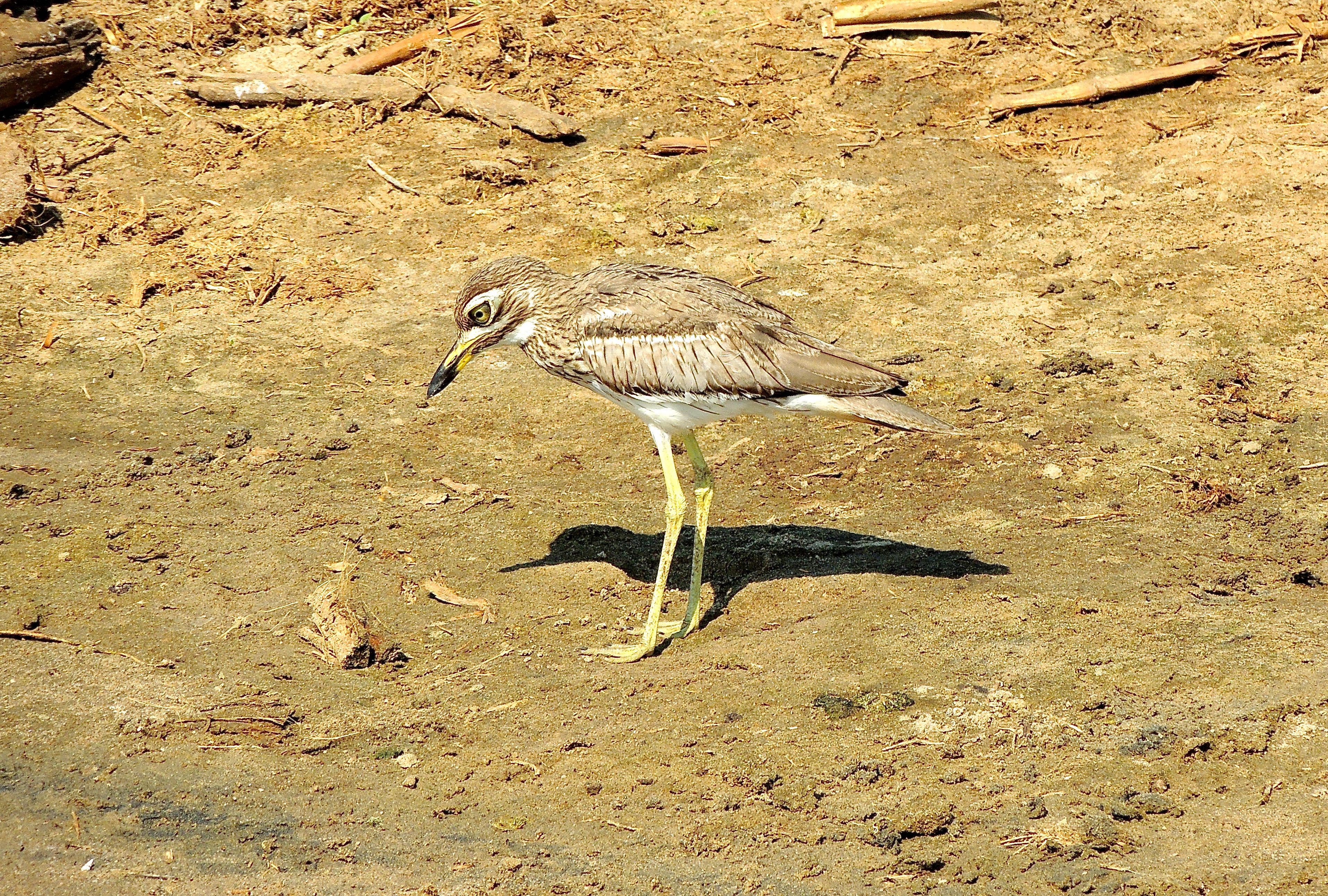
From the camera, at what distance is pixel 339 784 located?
504 centimetres

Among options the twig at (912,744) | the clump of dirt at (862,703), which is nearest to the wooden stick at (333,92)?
the clump of dirt at (862,703)

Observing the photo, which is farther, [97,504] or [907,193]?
[907,193]

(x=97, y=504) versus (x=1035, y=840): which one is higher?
(x=1035, y=840)

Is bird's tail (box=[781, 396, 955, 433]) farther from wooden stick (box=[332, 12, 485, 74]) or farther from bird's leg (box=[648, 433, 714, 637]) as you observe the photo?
wooden stick (box=[332, 12, 485, 74])

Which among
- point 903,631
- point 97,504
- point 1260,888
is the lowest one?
point 97,504

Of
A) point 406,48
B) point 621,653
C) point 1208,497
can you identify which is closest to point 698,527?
point 621,653

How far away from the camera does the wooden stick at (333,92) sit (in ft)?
35.7

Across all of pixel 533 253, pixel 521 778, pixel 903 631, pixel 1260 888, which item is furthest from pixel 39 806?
pixel 533 253

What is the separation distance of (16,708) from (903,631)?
372cm

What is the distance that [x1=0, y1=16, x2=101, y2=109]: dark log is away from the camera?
1057cm

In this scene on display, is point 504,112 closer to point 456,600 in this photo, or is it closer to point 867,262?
point 867,262

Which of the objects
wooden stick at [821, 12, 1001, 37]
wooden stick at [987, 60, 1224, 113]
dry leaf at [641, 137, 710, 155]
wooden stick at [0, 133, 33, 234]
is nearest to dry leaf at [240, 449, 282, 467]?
wooden stick at [0, 133, 33, 234]

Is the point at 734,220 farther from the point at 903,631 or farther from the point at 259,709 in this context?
the point at 259,709

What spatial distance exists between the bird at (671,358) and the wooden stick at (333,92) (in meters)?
4.87
